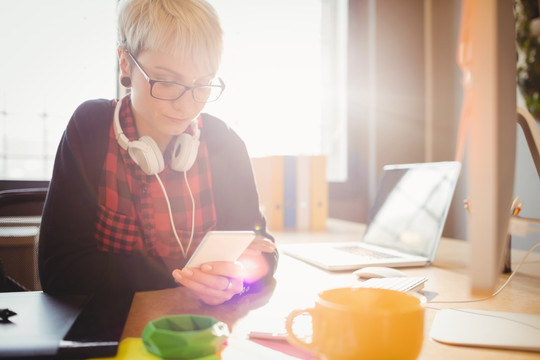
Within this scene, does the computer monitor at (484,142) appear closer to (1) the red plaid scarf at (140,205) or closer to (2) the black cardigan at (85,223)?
(2) the black cardigan at (85,223)

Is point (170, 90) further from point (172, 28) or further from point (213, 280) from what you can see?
point (213, 280)

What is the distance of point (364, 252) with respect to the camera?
120cm

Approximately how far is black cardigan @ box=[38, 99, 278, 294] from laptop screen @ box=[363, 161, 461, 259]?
41cm

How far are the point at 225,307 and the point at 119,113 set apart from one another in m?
0.61

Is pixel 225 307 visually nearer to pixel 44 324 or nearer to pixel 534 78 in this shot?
pixel 44 324

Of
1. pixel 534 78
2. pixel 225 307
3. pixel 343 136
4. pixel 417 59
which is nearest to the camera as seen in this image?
pixel 225 307

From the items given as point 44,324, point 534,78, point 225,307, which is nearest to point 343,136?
point 534,78

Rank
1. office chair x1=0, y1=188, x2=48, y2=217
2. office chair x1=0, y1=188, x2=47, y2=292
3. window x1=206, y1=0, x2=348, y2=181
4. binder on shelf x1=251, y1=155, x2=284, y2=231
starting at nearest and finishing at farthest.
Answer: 1. office chair x1=0, y1=188, x2=48, y2=217
2. office chair x1=0, y1=188, x2=47, y2=292
3. binder on shelf x1=251, y1=155, x2=284, y2=231
4. window x1=206, y1=0, x2=348, y2=181

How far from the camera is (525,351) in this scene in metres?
0.52

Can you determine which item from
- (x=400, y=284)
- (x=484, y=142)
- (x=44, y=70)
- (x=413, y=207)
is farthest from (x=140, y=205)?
(x=44, y=70)

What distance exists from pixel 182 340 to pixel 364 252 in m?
0.82

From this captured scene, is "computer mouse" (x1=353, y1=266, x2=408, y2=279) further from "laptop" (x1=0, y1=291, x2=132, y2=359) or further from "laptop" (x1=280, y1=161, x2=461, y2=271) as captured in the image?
"laptop" (x1=0, y1=291, x2=132, y2=359)

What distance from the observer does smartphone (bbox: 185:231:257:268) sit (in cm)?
69

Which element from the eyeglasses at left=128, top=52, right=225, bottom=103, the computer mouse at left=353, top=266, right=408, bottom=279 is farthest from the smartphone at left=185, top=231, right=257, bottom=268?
the eyeglasses at left=128, top=52, right=225, bottom=103
